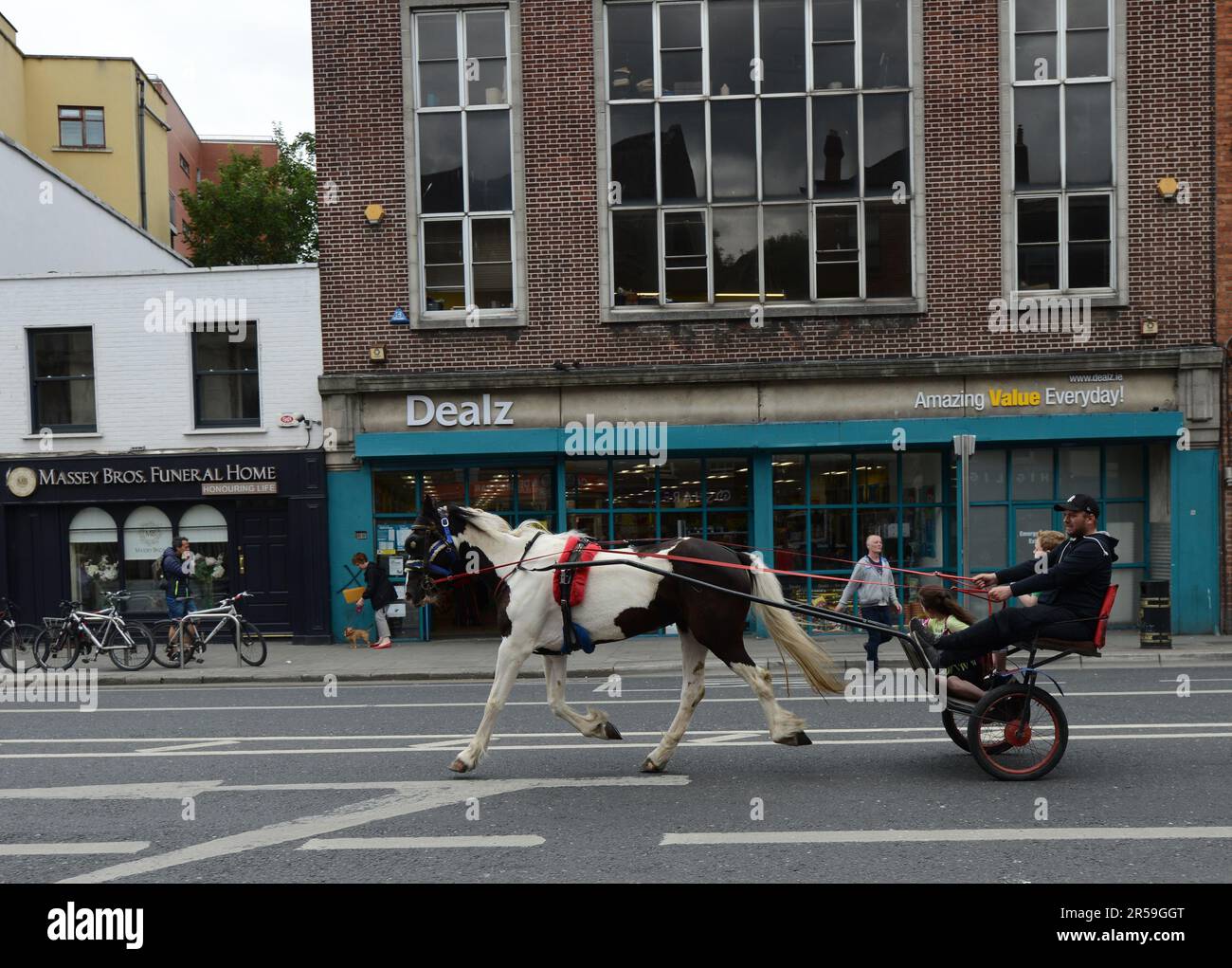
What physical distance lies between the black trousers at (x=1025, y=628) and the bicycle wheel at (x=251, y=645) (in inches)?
499

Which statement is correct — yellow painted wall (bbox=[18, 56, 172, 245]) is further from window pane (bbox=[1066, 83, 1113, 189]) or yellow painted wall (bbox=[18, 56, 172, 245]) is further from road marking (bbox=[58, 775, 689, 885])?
road marking (bbox=[58, 775, 689, 885])

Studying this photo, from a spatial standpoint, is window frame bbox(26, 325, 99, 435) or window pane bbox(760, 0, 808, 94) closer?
window pane bbox(760, 0, 808, 94)

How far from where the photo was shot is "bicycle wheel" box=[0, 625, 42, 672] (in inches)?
691

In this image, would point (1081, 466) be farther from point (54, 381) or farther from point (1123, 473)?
point (54, 381)

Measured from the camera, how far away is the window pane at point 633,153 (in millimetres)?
19078

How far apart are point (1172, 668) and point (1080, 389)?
554 centimetres

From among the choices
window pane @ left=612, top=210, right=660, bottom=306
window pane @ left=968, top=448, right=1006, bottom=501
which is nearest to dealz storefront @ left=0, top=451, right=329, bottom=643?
window pane @ left=612, top=210, right=660, bottom=306

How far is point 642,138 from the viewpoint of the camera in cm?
1912

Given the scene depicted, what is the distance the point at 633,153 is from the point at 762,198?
2.46m

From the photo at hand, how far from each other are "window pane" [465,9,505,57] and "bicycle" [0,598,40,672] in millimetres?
12579

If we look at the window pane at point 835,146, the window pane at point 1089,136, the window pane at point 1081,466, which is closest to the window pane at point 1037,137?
the window pane at point 1089,136

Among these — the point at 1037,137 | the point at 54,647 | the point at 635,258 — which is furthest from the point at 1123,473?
the point at 54,647

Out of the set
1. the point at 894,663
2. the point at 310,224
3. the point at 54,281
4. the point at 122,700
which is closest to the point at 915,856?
the point at 894,663

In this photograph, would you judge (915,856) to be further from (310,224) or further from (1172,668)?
(310,224)
